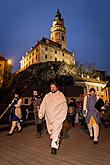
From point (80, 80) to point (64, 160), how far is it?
246 ft

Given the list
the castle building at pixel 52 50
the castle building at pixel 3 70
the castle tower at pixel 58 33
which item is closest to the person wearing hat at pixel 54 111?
the castle building at pixel 3 70

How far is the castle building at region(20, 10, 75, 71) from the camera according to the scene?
88312 mm

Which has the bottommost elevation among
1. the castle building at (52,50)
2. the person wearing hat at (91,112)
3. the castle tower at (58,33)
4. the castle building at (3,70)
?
the person wearing hat at (91,112)

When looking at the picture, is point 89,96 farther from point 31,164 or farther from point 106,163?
point 31,164

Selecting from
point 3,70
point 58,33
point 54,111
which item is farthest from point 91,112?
point 58,33

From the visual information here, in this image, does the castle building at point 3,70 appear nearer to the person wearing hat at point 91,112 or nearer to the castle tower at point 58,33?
the castle tower at point 58,33

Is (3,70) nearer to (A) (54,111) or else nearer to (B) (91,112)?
(B) (91,112)

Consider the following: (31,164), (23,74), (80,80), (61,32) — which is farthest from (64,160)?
(61,32)

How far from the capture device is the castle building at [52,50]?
88.3 meters

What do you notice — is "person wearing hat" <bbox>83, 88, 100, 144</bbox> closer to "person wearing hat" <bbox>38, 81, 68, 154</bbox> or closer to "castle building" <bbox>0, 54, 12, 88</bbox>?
"person wearing hat" <bbox>38, 81, 68, 154</bbox>

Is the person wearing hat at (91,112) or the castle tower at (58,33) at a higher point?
the castle tower at (58,33)

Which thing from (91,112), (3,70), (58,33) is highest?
(58,33)

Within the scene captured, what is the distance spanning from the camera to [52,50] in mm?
91312

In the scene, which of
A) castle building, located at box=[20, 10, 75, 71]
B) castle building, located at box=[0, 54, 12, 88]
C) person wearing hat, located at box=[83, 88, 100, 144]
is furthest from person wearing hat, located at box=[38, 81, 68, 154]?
castle building, located at box=[20, 10, 75, 71]
